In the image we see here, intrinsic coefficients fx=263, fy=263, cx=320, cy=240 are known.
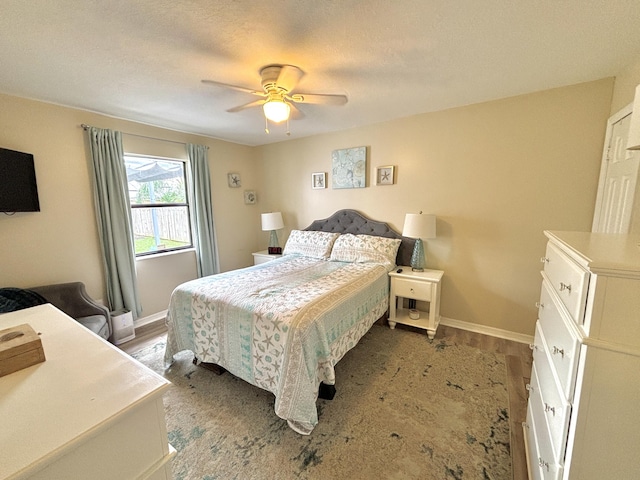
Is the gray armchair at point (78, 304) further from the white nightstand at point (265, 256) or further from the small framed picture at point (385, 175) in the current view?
the small framed picture at point (385, 175)

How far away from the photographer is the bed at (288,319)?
1687 mm

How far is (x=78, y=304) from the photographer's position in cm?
255

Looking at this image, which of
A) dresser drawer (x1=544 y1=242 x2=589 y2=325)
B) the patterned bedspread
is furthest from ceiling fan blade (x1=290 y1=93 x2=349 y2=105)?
dresser drawer (x1=544 y1=242 x2=589 y2=325)

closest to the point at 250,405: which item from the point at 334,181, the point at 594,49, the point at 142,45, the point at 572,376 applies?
the point at 572,376

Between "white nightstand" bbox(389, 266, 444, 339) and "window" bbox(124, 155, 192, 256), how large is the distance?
2.94m

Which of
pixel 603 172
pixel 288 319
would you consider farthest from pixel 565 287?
pixel 603 172

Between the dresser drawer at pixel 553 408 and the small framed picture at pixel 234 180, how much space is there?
13.6ft

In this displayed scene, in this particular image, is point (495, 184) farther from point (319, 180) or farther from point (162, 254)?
point (162, 254)

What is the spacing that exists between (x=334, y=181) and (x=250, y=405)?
110 inches

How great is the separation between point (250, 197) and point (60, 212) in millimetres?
2416

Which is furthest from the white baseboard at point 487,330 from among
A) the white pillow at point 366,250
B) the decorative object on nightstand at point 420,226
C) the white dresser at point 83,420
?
the white dresser at point 83,420

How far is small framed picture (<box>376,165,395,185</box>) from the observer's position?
128 inches

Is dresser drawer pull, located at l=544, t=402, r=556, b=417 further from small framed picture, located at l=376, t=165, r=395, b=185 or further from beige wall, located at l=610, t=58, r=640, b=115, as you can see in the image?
small framed picture, located at l=376, t=165, r=395, b=185

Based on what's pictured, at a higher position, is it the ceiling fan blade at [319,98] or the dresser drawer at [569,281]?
the ceiling fan blade at [319,98]
